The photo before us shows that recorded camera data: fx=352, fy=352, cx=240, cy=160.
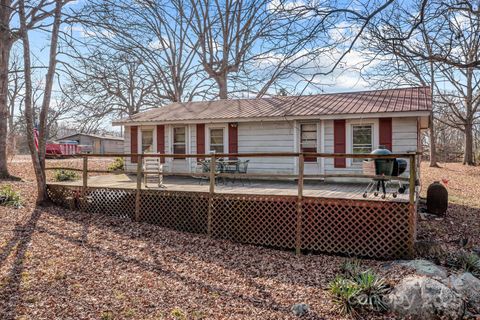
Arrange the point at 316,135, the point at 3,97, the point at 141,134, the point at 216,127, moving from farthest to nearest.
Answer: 1. the point at 141,134
2. the point at 3,97
3. the point at 216,127
4. the point at 316,135

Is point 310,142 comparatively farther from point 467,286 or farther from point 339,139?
point 467,286

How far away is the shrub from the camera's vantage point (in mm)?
4258

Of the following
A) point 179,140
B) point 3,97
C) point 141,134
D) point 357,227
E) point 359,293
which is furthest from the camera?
point 141,134

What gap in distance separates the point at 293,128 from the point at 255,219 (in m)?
4.46

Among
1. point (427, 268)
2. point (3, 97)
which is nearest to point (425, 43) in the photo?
point (427, 268)

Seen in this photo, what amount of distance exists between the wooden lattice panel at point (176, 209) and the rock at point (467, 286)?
14.3ft

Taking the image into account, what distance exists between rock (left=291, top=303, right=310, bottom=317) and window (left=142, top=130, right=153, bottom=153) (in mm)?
9328

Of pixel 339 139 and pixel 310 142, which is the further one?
pixel 310 142

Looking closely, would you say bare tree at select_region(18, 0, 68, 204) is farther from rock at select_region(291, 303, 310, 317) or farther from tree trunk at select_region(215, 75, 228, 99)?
tree trunk at select_region(215, 75, 228, 99)

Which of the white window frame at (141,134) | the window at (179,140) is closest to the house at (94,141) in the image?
the white window frame at (141,134)

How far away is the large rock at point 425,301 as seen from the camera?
162 inches

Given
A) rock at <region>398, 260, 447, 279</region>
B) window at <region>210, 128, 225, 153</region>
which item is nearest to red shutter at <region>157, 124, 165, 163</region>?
window at <region>210, 128, 225, 153</region>

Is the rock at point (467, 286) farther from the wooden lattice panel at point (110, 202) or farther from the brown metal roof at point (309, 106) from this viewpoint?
the wooden lattice panel at point (110, 202)

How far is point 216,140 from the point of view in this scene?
38.1 feet
